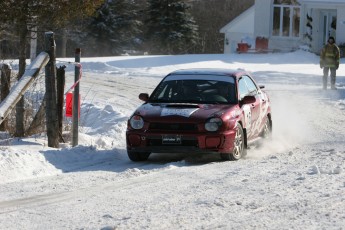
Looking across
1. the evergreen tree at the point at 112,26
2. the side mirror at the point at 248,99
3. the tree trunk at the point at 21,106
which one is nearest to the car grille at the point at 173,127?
the side mirror at the point at 248,99

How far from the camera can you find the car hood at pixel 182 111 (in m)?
12.1

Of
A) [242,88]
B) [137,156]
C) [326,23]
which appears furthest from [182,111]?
[326,23]

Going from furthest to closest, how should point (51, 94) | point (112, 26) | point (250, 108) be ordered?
point (112, 26) → point (250, 108) → point (51, 94)

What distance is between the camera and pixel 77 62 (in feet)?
43.1

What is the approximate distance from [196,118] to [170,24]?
169 feet

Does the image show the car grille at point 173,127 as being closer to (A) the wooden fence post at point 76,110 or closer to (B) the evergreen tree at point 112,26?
(A) the wooden fence post at point 76,110

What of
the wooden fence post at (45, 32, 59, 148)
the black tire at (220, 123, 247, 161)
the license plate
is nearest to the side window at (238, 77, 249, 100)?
the black tire at (220, 123, 247, 161)

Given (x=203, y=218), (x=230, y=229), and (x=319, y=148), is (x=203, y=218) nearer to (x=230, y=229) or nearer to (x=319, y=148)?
(x=230, y=229)

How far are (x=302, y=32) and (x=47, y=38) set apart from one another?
34785 mm

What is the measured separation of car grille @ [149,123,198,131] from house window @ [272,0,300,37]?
36.2 m

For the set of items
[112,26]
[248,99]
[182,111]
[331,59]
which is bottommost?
[182,111]

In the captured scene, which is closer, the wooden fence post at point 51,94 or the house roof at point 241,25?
the wooden fence post at point 51,94

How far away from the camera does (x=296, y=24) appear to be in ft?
156

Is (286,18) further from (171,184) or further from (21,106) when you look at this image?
(171,184)
